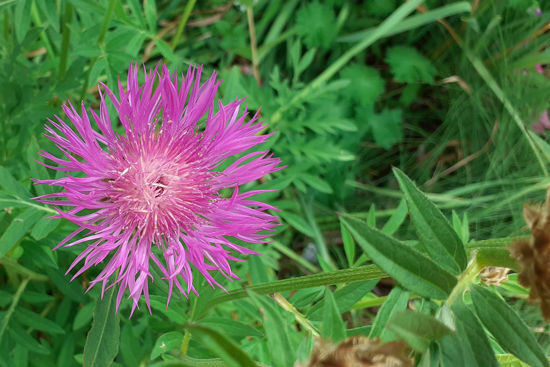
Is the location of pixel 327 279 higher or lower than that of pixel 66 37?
lower

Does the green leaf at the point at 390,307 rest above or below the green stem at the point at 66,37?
below

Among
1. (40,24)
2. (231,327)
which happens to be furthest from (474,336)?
(40,24)

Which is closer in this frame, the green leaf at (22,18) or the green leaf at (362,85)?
the green leaf at (22,18)

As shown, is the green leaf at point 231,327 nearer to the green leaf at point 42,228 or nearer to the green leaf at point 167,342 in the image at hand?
the green leaf at point 167,342

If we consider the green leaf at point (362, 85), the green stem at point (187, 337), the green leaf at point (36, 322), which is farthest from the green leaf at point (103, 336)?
the green leaf at point (362, 85)

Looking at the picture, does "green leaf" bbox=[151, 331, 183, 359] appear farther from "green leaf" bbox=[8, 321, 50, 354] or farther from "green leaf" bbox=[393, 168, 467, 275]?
"green leaf" bbox=[393, 168, 467, 275]

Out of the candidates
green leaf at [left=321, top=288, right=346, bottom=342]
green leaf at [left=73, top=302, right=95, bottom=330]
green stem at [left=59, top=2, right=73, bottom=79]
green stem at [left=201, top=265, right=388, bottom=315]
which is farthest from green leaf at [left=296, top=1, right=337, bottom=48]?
green leaf at [left=321, top=288, right=346, bottom=342]

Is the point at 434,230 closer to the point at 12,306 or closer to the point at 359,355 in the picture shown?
the point at 359,355

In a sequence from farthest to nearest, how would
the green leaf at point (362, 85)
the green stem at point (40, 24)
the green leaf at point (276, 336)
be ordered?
the green leaf at point (362, 85) < the green stem at point (40, 24) < the green leaf at point (276, 336)
